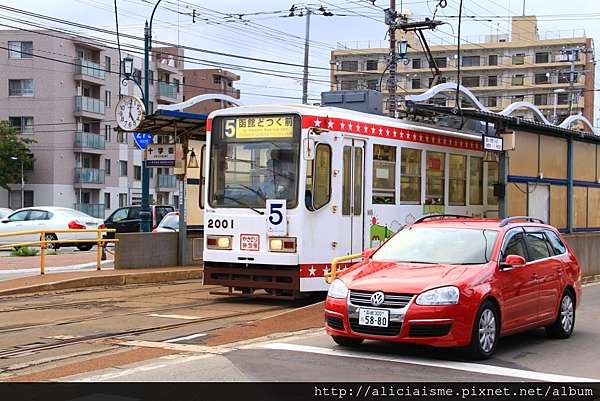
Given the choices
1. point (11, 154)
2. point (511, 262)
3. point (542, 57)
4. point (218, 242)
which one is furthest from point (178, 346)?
point (542, 57)

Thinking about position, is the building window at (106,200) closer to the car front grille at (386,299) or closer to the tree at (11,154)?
the tree at (11,154)

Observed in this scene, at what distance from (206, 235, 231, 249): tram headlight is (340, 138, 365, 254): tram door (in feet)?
6.59

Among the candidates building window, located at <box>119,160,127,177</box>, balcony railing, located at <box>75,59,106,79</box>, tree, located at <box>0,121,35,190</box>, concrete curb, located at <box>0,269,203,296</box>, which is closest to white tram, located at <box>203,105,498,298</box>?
concrete curb, located at <box>0,269,203,296</box>

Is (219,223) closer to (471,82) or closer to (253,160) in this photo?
(253,160)

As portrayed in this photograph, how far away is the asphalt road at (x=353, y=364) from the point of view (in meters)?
7.85

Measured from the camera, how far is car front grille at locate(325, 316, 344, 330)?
353 inches

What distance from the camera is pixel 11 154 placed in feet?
175

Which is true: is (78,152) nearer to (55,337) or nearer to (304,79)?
(304,79)

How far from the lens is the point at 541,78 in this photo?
94.4 meters

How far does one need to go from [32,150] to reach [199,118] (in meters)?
41.9

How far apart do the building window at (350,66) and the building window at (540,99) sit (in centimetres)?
2166

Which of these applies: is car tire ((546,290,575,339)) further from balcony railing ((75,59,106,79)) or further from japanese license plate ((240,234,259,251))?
balcony railing ((75,59,106,79))

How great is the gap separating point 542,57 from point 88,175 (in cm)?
5858

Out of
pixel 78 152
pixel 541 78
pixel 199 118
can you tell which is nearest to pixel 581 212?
pixel 199 118
